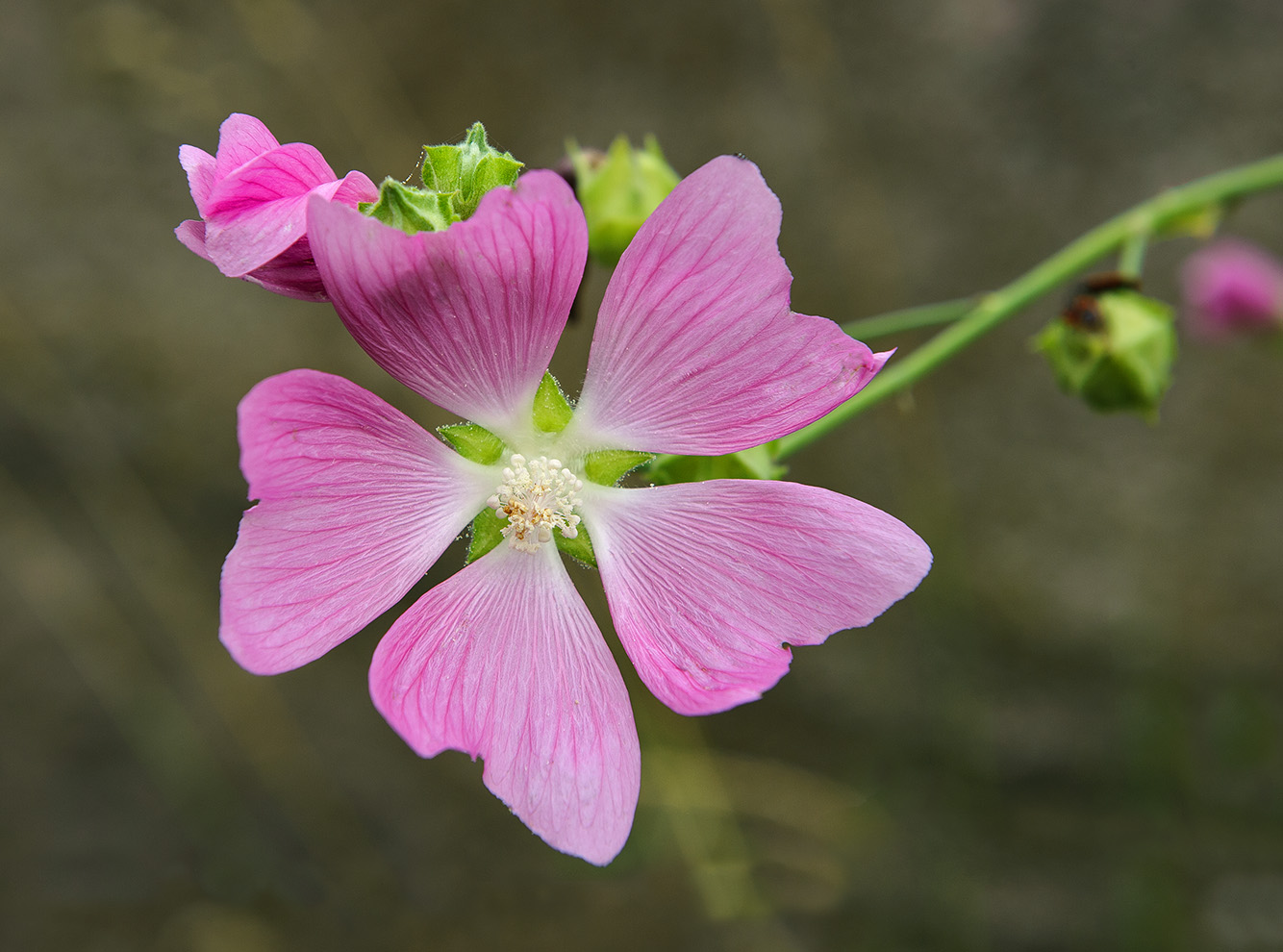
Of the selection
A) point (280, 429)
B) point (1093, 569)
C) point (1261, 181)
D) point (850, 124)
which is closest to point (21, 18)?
point (850, 124)

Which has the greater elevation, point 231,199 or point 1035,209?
point 231,199

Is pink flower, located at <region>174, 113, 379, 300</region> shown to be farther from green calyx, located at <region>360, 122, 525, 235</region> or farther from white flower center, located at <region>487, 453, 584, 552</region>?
white flower center, located at <region>487, 453, 584, 552</region>

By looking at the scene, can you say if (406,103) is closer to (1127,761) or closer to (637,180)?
(637,180)

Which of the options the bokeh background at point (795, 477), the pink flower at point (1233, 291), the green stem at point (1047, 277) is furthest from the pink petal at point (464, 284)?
the pink flower at point (1233, 291)

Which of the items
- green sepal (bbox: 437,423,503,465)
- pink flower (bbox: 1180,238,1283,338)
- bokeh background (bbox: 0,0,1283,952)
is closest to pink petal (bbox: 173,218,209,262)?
green sepal (bbox: 437,423,503,465)

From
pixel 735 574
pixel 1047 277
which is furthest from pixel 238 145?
pixel 1047 277
